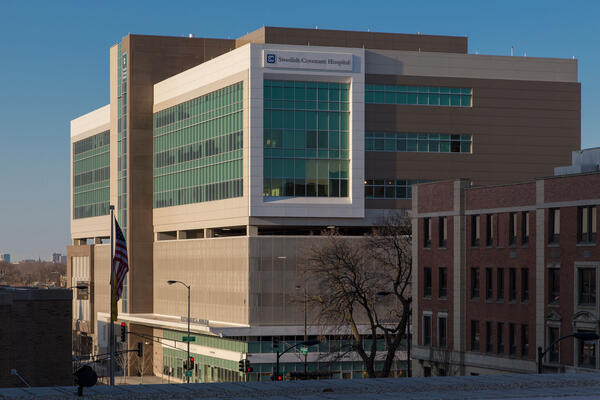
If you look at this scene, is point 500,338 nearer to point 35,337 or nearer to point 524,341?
point 524,341

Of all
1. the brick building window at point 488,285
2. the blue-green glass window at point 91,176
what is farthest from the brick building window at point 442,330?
the blue-green glass window at point 91,176

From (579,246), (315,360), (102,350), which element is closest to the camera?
(579,246)

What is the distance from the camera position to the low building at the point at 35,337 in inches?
2141

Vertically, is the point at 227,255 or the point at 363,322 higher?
the point at 227,255

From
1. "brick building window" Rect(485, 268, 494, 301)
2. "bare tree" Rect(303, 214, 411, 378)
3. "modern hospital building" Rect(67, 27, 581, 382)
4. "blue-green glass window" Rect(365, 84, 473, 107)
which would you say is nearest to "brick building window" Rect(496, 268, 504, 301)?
"brick building window" Rect(485, 268, 494, 301)

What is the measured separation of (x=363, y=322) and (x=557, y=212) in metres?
43.1

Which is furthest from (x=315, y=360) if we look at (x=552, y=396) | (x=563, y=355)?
(x=552, y=396)

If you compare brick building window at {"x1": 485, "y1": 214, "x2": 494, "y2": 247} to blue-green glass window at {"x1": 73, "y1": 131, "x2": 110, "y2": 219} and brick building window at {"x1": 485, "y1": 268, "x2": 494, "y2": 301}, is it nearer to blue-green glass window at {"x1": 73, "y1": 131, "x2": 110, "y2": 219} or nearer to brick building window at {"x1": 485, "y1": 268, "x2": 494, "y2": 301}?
brick building window at {"x1": 485, "y1": 268, "x2": 494, "y2": 301}

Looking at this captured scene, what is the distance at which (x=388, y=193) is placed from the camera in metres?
108

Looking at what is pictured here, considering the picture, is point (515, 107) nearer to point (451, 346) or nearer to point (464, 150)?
point (464, 150)

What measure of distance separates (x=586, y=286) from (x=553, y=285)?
10.1ft

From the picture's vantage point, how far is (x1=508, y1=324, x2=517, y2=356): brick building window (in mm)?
69500

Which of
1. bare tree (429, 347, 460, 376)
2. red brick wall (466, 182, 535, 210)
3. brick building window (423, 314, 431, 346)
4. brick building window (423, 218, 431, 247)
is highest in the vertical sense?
red brick wall (466, 182, 535, 210)

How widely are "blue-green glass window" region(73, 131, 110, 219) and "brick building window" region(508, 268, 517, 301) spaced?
8510cm
